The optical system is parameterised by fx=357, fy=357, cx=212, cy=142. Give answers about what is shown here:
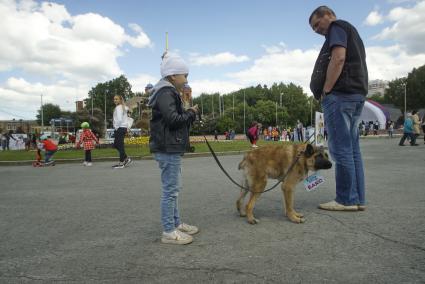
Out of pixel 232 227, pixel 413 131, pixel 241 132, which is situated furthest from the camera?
pixel 241 132

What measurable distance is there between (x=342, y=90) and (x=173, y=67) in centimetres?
235

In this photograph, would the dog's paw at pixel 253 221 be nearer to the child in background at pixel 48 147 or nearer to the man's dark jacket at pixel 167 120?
the man's dark jacket at pixel 167 120

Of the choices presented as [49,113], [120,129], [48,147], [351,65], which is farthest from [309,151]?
[49,113]

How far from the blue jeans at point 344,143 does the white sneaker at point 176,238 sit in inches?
91.2

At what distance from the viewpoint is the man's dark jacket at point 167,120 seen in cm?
360

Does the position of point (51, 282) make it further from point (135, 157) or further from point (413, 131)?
point (413, 131)

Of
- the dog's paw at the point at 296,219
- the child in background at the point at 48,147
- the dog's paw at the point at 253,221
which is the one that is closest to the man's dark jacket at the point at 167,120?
the dog's paw at the point at 253,221

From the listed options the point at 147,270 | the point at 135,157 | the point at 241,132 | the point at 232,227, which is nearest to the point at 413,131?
the point at 135,157

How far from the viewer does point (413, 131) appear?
754 inches

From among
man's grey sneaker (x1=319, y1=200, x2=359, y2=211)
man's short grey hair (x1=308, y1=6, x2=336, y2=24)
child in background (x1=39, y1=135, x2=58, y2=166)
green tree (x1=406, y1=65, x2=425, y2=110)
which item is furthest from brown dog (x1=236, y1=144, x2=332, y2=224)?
green tree (x1=406, y1=65, x2=425, y2=110)

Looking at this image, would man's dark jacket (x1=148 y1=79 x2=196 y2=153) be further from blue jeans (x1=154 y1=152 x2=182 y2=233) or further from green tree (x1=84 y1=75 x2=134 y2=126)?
green tree (x1=84 y1=75 x2=134 y2=126)

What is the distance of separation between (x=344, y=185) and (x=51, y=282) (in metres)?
3.68

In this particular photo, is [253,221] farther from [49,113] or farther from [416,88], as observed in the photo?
[49,113]

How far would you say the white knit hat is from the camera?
3.78 meters
